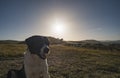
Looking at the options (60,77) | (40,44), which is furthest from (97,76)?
(40,44)

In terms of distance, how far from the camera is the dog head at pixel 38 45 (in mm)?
6654

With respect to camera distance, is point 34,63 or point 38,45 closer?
point 34,63

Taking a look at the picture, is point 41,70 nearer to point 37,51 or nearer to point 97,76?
point 37,51

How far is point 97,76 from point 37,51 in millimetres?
7180

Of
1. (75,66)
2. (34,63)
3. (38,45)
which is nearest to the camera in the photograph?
(34,63)

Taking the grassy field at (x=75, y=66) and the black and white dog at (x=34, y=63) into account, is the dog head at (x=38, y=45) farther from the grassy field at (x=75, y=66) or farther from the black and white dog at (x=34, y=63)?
the grassy field at (x=75, y=66)

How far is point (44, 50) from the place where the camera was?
6680mm

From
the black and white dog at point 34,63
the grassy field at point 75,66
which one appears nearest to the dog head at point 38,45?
the black and white dog at point 34,63

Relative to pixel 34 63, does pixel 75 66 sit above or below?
below

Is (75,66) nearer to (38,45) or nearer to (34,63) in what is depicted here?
(38,45)

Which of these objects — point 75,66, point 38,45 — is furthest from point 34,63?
point 75,66

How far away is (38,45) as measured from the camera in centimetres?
692

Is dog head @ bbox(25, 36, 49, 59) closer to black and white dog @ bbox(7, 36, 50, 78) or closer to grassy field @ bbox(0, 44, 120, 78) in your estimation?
black and white dog @ bbox(7, 36, 50, 78)

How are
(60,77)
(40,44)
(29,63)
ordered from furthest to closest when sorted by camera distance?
1. (60,77)
2. (40,44)
3. (29,63)
